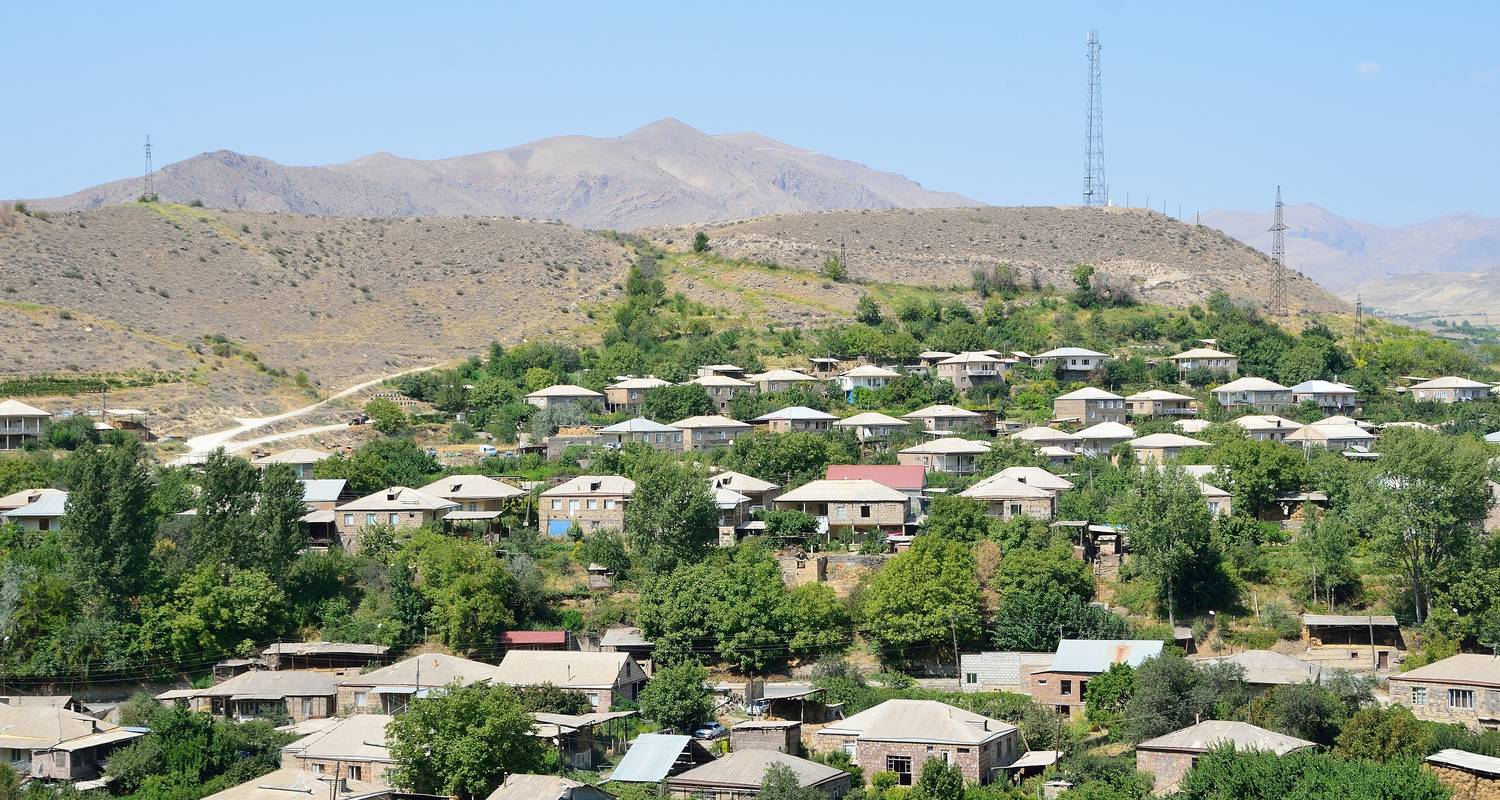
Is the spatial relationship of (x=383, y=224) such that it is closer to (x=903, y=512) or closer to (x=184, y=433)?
(x=184, y=433)

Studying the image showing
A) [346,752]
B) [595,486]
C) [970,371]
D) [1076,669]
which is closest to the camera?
[346,752]

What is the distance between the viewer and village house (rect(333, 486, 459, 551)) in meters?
52.4

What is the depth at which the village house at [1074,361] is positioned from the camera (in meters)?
75.1

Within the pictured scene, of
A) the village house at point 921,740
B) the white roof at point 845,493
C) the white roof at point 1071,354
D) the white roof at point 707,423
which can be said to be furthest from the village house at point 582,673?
the white roof at point 1071,354

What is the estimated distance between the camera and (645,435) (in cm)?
6350

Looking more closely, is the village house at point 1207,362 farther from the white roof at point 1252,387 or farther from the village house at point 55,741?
the village house at point 55,741

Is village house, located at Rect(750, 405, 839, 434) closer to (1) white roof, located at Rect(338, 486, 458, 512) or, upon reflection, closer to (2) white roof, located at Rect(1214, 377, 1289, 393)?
(1) white roof, located at Rect(338, 486, 458, 512)

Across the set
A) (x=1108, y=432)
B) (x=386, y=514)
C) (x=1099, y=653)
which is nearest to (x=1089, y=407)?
(x=1108, y=432)

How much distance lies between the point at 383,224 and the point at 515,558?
65.2m

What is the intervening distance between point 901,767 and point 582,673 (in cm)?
908

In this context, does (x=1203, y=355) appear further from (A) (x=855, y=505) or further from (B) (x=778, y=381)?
(A) (x=855, y=505)

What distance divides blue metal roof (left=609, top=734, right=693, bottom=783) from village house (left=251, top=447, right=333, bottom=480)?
24.6 m

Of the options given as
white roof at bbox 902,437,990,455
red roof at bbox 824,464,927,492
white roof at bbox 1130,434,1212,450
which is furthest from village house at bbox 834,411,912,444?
white roof at bbox 1130,434,1212,450

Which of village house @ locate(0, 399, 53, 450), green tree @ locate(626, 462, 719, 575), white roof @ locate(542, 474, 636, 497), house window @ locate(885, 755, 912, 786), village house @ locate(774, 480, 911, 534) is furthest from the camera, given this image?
village house @ locate(0, 399, 53, 450)
